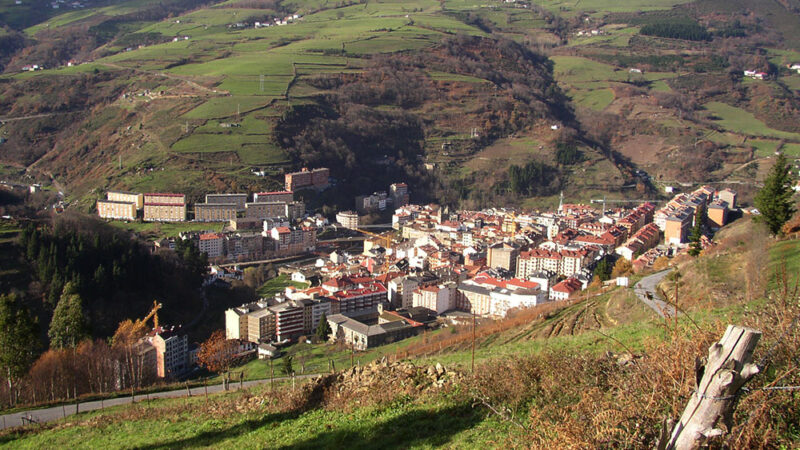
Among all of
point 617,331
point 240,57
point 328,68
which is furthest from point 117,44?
point 617,331

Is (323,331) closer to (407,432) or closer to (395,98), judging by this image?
(407,432)

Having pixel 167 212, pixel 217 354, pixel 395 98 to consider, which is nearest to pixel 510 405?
pixel 217 354

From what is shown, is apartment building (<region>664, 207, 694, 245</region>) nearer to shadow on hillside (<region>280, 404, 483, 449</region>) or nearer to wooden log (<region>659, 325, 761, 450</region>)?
shadow on hillside (<region>280, 404, 483, 449</region>)

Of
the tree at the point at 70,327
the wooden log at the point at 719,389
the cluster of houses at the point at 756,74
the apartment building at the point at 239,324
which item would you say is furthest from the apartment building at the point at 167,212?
the cluster of houses at the point at 756,74

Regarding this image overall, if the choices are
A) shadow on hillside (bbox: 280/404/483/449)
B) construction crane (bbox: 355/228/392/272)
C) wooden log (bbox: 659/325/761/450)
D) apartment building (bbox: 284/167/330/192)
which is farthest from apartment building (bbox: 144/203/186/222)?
wooden log (bbox: 659/325/761/450)

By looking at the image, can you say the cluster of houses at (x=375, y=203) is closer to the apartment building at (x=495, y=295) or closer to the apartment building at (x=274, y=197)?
the apartment building at (x=274, y=197)
